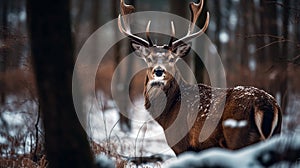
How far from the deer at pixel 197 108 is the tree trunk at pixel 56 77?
2.14 metres

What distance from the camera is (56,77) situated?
4.97 metres

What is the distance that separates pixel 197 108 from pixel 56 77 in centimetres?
276

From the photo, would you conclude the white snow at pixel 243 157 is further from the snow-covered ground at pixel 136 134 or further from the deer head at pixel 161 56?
the deer head at pixel 161 56

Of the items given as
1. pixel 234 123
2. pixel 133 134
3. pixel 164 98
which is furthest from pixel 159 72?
pixel 133 134

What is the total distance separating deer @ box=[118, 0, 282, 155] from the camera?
619cm

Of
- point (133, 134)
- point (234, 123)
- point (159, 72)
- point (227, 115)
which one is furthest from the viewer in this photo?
point (133, 134)

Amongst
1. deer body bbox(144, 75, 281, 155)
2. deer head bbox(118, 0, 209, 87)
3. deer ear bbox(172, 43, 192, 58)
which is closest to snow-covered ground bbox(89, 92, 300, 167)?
deer body bbox(144, 75, 281, 155)

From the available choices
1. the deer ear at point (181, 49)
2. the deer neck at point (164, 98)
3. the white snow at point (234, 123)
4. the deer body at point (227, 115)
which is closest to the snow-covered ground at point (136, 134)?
the white snow at point (234, 123)

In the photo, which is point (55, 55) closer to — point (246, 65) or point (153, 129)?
point (153, 129)

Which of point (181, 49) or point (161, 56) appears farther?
point (181, 49)

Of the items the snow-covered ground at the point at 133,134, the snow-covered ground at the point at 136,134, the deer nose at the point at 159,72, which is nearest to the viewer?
the deer nose at the point at 159,72

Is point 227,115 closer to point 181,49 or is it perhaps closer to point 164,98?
point 164,98

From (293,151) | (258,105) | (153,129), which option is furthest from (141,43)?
(153,129)

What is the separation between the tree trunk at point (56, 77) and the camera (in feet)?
16.3
